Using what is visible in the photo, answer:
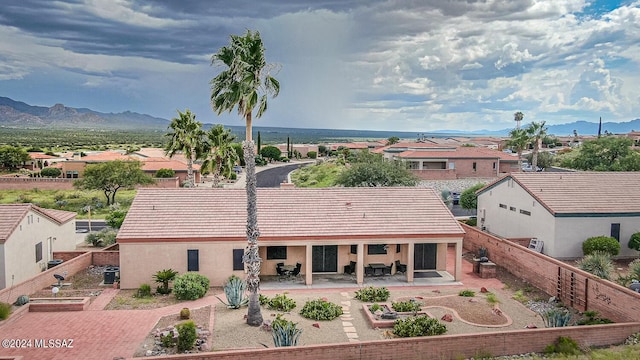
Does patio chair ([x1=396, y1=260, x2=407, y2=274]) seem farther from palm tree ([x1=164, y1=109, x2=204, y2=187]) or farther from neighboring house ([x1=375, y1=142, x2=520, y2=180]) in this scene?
neighboring house ([x1=375, y1=142, x2=520, y2=180])

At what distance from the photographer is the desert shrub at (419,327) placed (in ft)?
61.0

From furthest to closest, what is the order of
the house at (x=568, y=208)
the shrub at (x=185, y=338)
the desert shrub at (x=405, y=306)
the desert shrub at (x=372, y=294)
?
1. the house at (x=568, y=208)
2. the desert shrub at (x=372, y=294)
3. the desert shrub at (x=405, y=306)
4. the shrub at (x=185, y=338)

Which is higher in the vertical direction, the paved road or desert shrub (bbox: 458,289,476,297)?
the paved road

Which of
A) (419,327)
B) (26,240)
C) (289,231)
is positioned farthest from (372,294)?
(26,240)

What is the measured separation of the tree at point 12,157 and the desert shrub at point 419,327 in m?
88.3

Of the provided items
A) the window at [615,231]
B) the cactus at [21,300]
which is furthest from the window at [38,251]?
the window at [615,231]

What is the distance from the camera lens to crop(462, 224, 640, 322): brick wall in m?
19.5

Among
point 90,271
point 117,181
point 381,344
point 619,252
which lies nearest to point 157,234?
point 90,271

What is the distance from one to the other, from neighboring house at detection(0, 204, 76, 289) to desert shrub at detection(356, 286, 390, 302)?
15469 mm

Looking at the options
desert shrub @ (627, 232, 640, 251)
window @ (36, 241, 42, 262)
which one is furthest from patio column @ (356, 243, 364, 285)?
window @ (36, 241, 42, 262)

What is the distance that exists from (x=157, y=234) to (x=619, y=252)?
26133 millimetres

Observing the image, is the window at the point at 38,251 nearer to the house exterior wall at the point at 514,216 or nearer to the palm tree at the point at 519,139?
the house exterior wall at the point at 514,216

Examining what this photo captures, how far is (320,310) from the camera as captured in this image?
69.9 ft

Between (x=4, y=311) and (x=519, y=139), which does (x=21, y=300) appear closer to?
(x=4, y=311)
